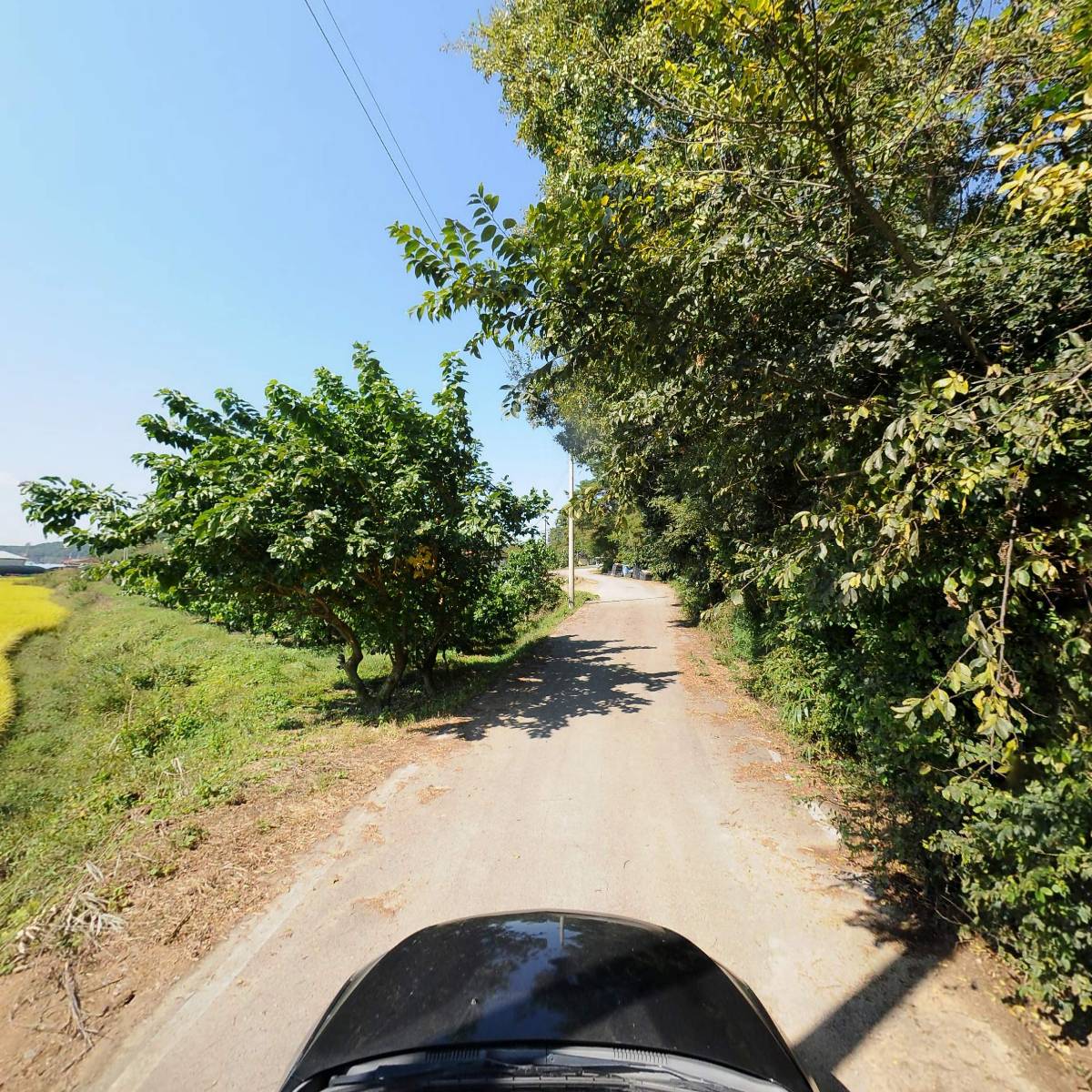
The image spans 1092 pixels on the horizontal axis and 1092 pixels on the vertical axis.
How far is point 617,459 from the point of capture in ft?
18.7

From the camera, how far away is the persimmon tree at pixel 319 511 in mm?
6488

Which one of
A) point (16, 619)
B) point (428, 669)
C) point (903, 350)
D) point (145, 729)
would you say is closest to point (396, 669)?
point (428, 669)

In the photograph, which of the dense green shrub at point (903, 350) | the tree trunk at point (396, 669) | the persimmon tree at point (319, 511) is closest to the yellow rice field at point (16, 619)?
the persimmon tree at point (319, 511)

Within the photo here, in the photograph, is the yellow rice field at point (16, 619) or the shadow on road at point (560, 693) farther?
the yellow rice field at point (16, 619)

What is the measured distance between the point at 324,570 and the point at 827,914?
6.75 m

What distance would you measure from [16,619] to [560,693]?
2519 centimetres

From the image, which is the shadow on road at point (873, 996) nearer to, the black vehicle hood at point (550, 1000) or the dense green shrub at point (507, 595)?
the black vehicle hood at point (550, 1000)

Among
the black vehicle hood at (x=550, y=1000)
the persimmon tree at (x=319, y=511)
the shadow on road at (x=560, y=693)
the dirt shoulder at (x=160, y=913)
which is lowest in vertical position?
the shadow on road at (x=560, y=693)

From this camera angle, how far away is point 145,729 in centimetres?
835

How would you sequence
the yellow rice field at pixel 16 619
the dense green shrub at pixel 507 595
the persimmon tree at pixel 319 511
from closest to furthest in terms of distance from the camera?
the persimmon tree at pixel 319 511 → the dense green shrub at pixel 507 595 → the yellow rice field at pixel 16 619

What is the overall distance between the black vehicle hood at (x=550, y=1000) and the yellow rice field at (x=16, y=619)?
12.9m

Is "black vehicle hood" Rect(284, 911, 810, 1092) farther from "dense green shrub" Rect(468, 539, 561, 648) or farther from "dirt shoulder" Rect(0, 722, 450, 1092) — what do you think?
"dense green shrub" Rect(468, 539, 561, 648)

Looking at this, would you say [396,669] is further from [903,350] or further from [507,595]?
[903,350]

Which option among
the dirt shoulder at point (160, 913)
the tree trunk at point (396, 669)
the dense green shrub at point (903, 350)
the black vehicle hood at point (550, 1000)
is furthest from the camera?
the tree trunk at point (396, 669)
